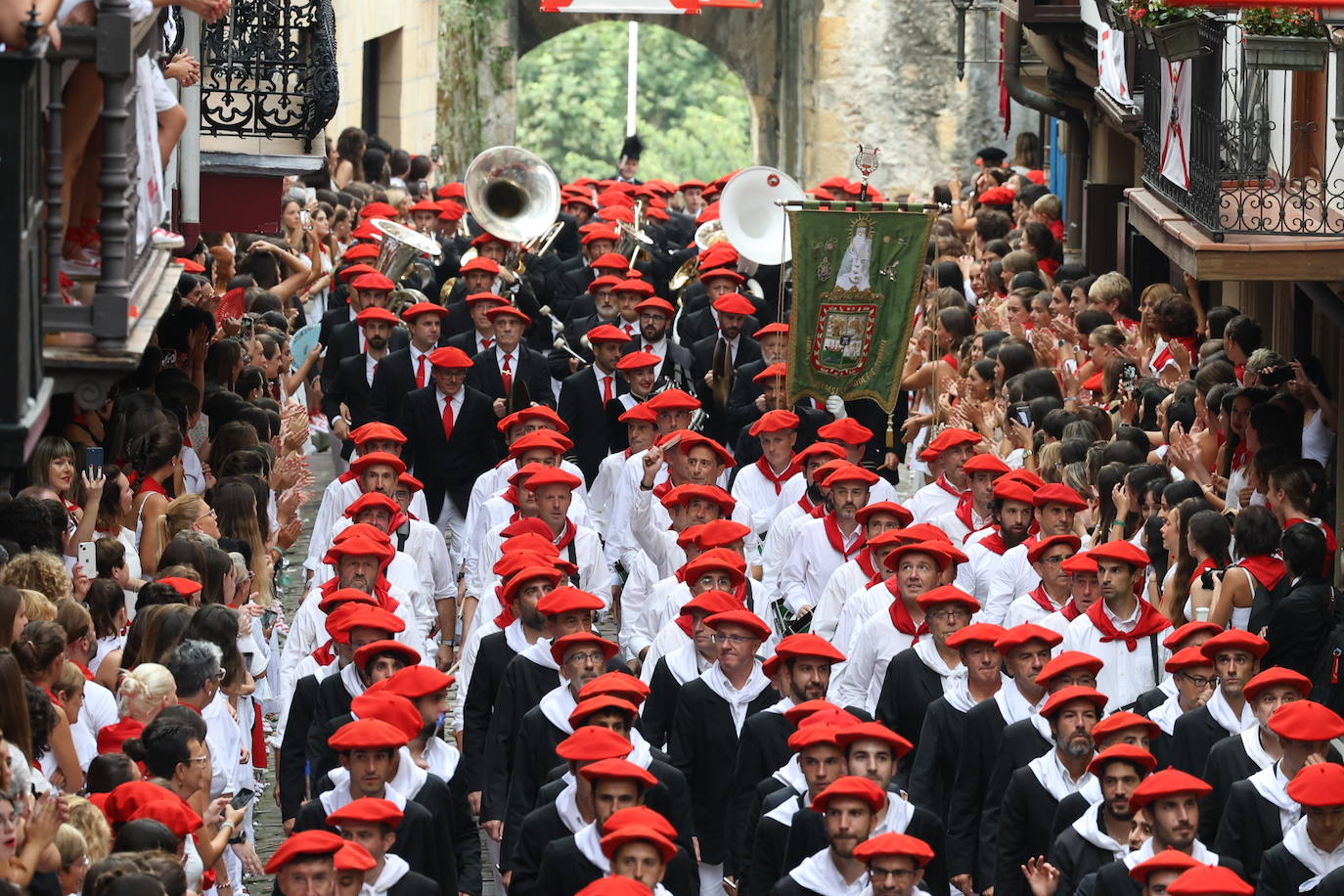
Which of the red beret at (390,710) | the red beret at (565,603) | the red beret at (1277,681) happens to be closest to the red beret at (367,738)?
the red beret at (390,710)

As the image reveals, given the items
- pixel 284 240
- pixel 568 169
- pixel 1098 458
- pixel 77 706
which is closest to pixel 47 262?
pixel 77 706

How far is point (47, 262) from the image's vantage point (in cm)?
841

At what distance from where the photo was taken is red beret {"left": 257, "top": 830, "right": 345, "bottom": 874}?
8477mm

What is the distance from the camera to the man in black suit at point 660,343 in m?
17.3

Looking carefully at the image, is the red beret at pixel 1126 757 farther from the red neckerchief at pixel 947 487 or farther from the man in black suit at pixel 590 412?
the man in black suit at pixel 590 412

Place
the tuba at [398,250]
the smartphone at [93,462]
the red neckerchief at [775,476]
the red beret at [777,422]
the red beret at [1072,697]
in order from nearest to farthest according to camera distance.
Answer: the red beret at [1072,697] → the smartphone at [93,462] → the red beret at [777,422] → the red neckerchief at [775,476] → the tuba at [398,250]

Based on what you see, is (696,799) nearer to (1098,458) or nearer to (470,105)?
(1098,458)

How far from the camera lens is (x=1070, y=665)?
9977 millimetres

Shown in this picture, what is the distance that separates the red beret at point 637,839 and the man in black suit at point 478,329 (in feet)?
28.4

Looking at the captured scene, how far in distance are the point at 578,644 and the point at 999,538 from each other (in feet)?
9.78

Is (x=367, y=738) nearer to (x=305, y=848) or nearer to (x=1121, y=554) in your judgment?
(x=305, y=848)

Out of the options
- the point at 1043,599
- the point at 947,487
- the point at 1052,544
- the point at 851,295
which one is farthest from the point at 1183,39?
the point at 851,295

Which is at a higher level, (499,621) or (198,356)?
(198,356)

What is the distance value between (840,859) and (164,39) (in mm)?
6174
